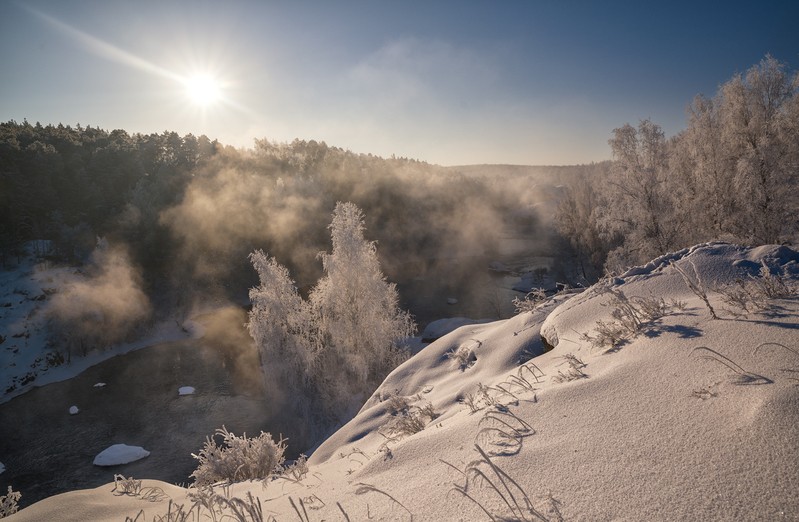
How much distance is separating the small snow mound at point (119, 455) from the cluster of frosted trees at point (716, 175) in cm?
2002

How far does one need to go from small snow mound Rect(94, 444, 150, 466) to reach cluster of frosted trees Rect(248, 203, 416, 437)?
5110 millimetres

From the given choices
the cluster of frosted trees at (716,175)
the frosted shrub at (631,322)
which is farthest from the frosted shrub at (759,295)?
the cluster of frosted trees at (716,175)

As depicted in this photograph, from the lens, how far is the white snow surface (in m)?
1.47

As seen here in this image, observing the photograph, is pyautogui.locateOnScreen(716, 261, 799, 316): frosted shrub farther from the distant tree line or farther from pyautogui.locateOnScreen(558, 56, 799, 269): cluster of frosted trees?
the distant tree line

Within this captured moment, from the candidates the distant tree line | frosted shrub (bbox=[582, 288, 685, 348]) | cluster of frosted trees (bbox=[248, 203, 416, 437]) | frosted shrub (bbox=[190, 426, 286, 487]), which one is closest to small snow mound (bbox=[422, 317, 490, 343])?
cluster of frosted trees (bbox=[248, 203, 416, 437])

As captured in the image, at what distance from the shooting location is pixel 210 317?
30969 mm

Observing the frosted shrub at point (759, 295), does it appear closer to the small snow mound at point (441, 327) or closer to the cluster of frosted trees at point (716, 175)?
the cluster of frosted trees at point (716, 175)

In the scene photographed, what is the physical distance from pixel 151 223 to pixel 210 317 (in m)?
12.4

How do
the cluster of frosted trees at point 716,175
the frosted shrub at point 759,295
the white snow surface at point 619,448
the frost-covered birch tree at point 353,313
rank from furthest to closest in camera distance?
the frost-covered birch tree at point 353,313 → the cluster of frosted trees at point 716,175 → the frosted shrub at point 759,295 → the white snow surface at point 619,448

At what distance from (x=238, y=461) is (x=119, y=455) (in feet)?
41.6

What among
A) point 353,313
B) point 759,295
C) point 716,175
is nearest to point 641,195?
point 716,175

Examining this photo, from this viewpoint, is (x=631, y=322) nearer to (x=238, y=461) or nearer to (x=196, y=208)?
(x=238, y=461)

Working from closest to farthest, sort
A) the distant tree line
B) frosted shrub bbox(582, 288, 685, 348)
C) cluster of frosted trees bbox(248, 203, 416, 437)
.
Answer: frosted shrub bbox(582, 288, 685, 348), cluster of frosted trees bbox(248, 203, 416, 437), the distant tree line

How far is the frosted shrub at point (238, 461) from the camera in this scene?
18.2ft
